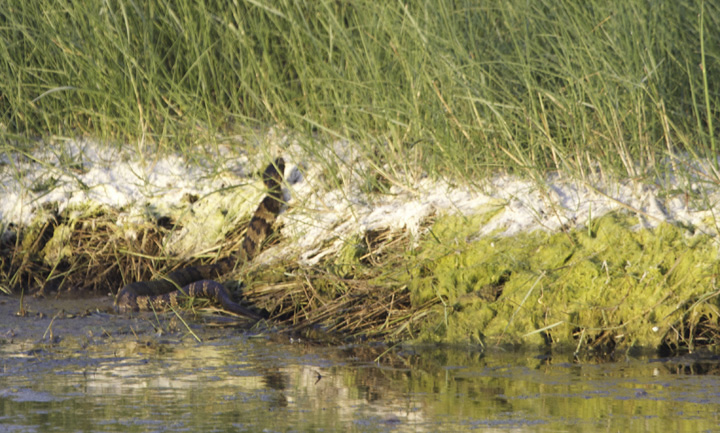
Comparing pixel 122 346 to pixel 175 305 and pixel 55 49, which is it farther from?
pixel 55 49

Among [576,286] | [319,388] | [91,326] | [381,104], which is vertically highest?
[381,104]

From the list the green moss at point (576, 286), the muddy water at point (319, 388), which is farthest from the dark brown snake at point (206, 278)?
the green moss at point (576, 286)

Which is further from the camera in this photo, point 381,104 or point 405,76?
point 405,76

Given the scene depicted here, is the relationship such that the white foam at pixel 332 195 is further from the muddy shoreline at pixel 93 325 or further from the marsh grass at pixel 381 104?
the muddy shoreline at pixel 93 325

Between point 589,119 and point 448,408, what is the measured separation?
2.55m

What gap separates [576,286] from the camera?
14.8ft

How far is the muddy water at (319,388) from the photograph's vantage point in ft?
9.96

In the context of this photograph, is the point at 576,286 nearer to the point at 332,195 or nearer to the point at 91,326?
the point at 332,195

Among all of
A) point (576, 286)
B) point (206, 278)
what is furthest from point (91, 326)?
point (576, 286)

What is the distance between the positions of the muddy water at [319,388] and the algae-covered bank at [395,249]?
303mm

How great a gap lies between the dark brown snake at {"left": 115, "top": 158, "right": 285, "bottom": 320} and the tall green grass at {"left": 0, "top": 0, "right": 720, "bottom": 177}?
0.57m

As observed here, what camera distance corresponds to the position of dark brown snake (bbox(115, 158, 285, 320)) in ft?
18.3

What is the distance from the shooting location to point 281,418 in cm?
310

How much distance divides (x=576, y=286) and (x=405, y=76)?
1.99m
